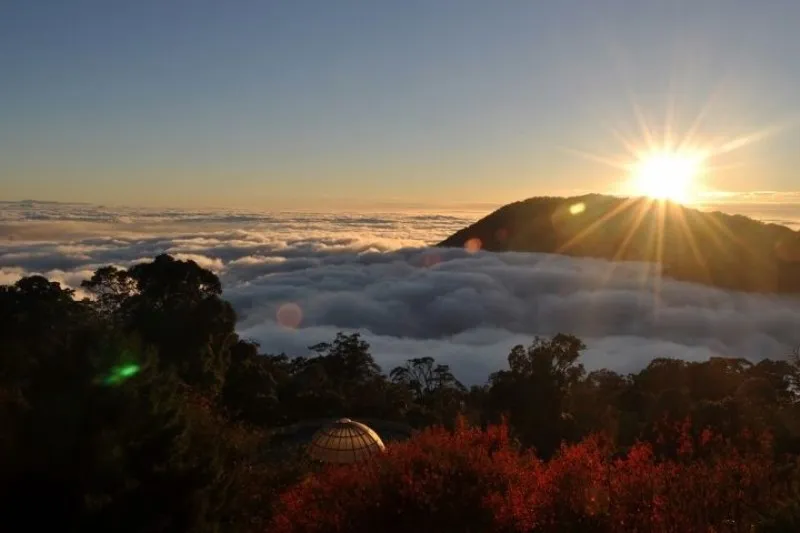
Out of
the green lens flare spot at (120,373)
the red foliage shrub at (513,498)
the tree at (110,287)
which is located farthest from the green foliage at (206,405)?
the red foliage shrub at (513,498)

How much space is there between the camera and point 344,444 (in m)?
26.1

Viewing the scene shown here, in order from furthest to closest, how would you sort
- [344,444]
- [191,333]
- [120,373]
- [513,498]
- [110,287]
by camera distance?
[110,287] → [191,333] → [344,444] → [513,498] → [120,373]

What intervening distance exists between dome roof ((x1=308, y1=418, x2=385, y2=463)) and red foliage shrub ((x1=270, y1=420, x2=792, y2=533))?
7019mm

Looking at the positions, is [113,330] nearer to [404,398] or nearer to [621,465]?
[621,465]

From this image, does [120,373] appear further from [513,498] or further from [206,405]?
[206,405]

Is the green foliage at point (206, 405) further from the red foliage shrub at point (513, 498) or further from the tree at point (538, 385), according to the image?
the red foliage shrub at point (513, 498)

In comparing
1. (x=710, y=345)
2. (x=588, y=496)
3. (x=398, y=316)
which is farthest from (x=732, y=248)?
(x=588, y=496)

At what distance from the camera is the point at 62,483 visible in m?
11.3

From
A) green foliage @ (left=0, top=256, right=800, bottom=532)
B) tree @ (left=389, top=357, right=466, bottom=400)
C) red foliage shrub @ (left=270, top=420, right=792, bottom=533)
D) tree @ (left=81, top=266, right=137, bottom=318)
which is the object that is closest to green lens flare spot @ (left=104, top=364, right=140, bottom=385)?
green foliage @ (left=0, top=256, right=800, bottom=532)

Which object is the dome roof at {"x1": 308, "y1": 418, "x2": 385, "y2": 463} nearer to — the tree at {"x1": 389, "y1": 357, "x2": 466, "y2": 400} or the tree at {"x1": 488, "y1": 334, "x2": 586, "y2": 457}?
the tree at {"x1": 488, "y1": 334, "x2": 586, "y2": 457}

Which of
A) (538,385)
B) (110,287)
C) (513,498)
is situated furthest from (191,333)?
(538,385)

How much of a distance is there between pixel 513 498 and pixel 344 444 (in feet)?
37.9

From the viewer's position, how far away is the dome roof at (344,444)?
25844mm

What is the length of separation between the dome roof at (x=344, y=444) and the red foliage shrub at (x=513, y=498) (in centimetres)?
702
